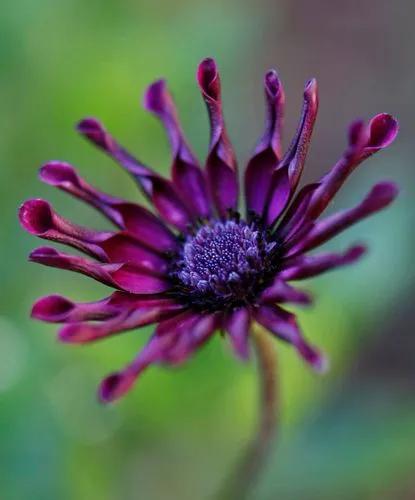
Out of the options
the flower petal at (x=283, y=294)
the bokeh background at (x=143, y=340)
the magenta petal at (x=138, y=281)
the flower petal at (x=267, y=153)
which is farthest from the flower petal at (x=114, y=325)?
the bokeh background at (x=143, y=340)

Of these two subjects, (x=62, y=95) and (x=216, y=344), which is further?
(x=62, y=95)

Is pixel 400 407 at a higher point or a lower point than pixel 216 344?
lower

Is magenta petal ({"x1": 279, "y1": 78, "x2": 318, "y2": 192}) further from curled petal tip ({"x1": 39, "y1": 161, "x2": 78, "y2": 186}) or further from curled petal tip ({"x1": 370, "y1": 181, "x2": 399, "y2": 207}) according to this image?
curled petal tip ({"x1": 39, "y1": 161, "x2": 78, "y2": 186})

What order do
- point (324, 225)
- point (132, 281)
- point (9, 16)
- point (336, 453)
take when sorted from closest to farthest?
point (324, 225) < point (132, 281) < point (336, 453) < point (9, 16)

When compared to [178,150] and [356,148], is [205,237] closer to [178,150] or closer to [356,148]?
[178,150]

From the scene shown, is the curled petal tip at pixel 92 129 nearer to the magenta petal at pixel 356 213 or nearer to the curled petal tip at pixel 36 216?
the curled petal tip at pixel 36 216

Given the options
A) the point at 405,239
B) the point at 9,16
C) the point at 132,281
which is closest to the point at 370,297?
the point at 405,239

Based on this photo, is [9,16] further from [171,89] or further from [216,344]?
[216,344]
